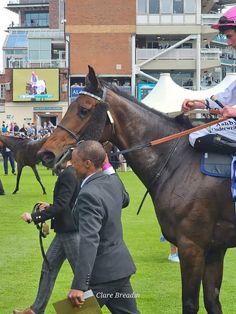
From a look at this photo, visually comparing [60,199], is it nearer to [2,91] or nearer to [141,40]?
[141,40]

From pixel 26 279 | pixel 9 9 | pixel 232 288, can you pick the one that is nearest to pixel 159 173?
pixel 232 288

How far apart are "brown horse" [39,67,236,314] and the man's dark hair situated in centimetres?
97

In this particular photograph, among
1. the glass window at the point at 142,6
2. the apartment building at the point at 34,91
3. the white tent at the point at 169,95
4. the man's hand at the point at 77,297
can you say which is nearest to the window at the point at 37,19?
the apartment building at the point at 34,91

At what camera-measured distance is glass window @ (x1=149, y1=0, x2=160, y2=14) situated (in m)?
55.2

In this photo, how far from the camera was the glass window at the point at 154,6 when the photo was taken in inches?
2173

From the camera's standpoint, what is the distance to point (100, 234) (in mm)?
4473

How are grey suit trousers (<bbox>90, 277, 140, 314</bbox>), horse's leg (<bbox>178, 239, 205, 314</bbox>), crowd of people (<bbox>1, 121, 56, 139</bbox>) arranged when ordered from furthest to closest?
crowd of people (<bbox>1, 121, 56, 139</bbox>) < horse's leg (<bbox>178, 239, 205, 314</bbox>) < grey suit trousers (<bbox>90, 277, 140, 314</bbox>)

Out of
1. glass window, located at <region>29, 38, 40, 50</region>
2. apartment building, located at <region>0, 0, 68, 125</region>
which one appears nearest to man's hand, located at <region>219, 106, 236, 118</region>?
apartment building, located at <region>0, 0, 68, 125</region>

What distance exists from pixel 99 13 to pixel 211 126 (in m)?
53.3

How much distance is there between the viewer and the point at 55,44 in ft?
215

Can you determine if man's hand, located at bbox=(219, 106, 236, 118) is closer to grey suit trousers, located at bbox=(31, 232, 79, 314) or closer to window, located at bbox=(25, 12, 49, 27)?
grey suit trousers, located at bbox=(31, 232, 79, 314)

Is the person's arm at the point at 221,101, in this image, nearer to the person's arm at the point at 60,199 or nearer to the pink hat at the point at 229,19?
the pink hat at the point at 229,19

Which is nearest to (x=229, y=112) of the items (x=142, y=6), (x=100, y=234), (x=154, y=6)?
(x=100, y=234)

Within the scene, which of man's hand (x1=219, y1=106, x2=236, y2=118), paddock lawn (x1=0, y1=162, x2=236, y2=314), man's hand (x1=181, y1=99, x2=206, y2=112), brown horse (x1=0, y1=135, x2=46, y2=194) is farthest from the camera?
brown horse (x1=0, y1=135, x2=46, y2=194)
